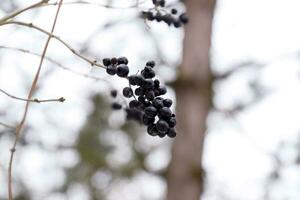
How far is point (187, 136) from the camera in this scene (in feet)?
10.6

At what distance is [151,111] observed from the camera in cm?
98

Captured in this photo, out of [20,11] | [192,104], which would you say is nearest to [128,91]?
[20,11]

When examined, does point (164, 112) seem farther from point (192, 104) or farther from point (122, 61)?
point (192, 104)

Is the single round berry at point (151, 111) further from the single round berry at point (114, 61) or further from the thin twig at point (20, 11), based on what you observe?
the thin twig at point (20, 11)

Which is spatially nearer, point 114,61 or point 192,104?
point 114,61

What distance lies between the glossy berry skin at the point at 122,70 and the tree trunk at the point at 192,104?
211 cm

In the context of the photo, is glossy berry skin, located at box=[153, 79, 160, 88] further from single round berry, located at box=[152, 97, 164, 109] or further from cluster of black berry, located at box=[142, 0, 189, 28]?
cluster of black berry, located at box=[142, 0, 189, 28]

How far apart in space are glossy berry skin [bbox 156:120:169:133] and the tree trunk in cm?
209

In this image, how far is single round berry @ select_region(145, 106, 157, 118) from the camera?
0.98 metres

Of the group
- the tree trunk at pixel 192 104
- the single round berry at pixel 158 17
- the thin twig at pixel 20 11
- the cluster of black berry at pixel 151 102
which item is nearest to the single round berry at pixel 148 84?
the cluster of black berry at pixel 151 102

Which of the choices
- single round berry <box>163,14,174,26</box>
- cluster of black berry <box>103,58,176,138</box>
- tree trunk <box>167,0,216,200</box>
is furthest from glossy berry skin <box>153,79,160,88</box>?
tree trunk <box>167,0,216,200</box>

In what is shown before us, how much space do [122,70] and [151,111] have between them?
10cm

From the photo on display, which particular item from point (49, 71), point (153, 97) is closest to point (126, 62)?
point (153, 97)

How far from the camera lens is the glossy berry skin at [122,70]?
1.00m
